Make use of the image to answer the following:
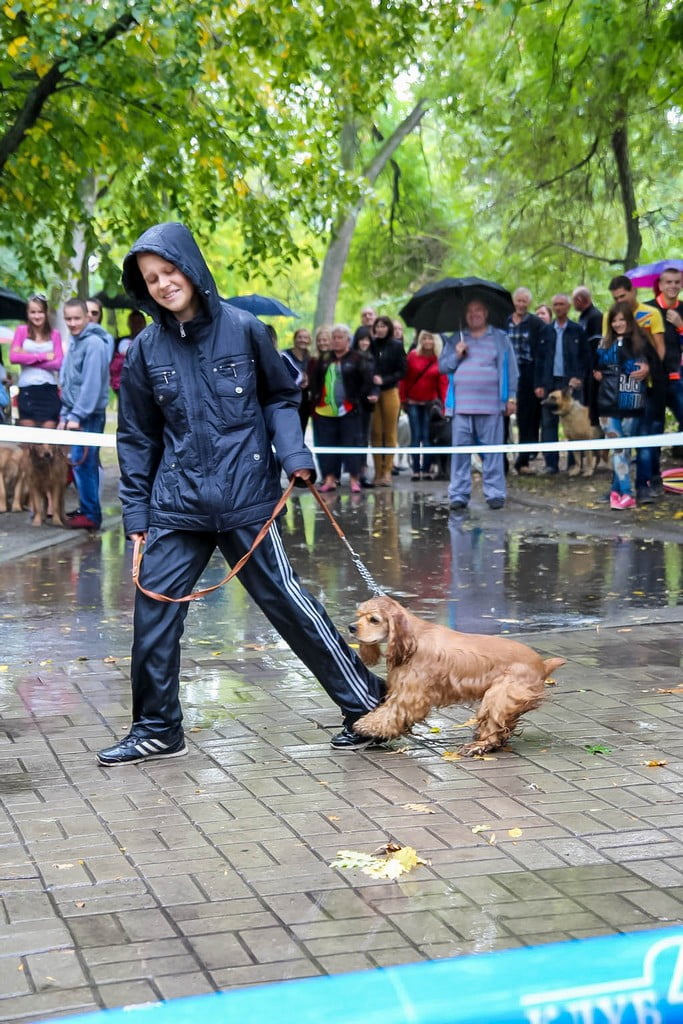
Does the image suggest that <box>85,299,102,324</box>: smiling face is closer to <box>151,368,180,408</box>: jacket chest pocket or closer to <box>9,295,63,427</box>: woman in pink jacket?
<box>9,295,63,427</box>: woman in pink jacket

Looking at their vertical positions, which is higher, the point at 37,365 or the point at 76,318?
the point at 76,318

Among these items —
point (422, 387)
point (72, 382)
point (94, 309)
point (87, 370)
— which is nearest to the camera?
point (87, 370)

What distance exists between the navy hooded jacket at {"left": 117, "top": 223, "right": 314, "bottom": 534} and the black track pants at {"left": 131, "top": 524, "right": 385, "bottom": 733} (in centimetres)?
11

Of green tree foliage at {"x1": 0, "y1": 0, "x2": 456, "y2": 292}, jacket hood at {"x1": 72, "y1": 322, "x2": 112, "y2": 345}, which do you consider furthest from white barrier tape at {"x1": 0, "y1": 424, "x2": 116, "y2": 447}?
green tree foliage at {"x1": 0, "y1": 0, "x2": 456, "y2": 292}

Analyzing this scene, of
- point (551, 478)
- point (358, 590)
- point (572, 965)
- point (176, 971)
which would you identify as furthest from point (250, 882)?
point (551, 478)

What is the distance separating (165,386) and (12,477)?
9.64 metres

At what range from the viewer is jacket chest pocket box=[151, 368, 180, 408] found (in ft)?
17.9

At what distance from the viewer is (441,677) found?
18.2 ft

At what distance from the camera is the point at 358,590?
10.2 m

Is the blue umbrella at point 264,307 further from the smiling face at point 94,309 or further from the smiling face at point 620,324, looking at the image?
the smiling face at point 620,324

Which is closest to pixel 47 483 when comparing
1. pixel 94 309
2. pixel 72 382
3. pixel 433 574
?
pixel 72 382

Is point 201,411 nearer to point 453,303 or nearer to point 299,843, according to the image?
point 299,843

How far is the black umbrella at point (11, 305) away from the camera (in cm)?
1634

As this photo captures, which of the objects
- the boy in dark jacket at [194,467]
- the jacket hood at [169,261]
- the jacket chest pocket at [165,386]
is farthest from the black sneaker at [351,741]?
the jacket hood at [169,261]
